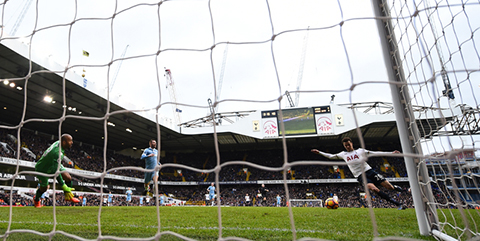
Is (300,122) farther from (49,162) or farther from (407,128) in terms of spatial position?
(49,162)

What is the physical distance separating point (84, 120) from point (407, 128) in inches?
901

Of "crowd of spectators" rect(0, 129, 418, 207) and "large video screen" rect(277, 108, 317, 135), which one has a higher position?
"large video screen" rect(277, 108, 317, 135)

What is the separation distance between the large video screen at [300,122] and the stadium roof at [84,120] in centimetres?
554

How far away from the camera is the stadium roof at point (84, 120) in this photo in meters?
14.6

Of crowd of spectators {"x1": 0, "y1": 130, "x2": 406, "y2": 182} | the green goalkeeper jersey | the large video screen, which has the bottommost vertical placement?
the green goalkeeper jersey

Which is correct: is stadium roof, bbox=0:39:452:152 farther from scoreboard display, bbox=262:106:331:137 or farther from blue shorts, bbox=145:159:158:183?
scoreboard display, bbox=262:106:331:137

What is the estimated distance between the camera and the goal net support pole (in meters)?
3.16

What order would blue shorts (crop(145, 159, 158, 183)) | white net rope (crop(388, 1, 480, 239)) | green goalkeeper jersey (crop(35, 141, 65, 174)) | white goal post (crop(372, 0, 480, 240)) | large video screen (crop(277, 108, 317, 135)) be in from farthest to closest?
large video screen (crop(277, 108, 317, 135)), blue shorts (crop(145, 159, 158, 183)), green goalkeeper jersey (crop(35, 141, 65, 174)), white goal post (crop(372, 0, 480, 240)), white net rope (crop(388, 1, 480, 239))

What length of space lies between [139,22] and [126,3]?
0.51m

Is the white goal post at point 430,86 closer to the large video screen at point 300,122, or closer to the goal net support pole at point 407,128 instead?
the goal net support pole at point 407,128

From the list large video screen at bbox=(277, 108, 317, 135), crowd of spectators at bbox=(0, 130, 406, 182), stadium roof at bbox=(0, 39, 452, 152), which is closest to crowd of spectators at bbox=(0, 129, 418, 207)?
crowd of spectators at bbox=(0, 130, 406, 182)

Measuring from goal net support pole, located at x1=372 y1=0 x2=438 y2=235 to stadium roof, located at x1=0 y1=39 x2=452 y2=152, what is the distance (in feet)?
23.6

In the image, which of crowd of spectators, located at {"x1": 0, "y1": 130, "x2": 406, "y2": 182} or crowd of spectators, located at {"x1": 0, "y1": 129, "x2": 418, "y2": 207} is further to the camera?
crowd of spectators, located at {"x1": 0, "y1": 129, "x2": 418, "y2": 207}

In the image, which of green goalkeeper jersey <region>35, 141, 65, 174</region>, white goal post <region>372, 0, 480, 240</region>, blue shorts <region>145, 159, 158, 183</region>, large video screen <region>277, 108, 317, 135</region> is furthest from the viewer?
large video screen <region>277, 108, 317, 135</region>
